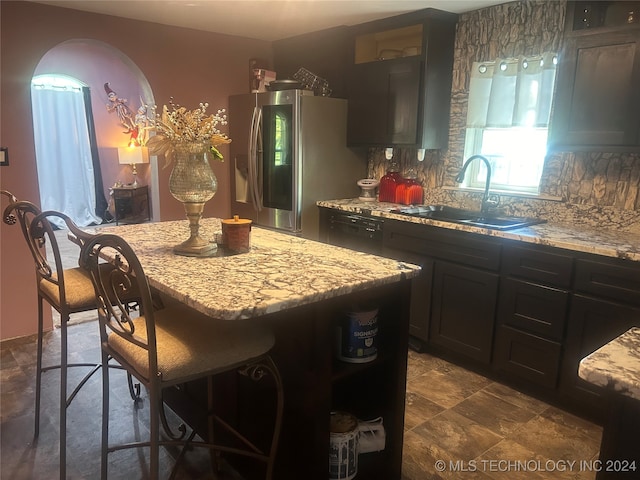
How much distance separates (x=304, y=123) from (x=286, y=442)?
2.48 metres

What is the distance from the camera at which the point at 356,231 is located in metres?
3.60

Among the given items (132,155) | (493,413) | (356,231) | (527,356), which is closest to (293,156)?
(356,231)

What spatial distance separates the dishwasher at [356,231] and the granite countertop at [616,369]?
7.76 ft

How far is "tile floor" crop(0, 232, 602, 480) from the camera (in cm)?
206

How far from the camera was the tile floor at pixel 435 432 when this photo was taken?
206cm

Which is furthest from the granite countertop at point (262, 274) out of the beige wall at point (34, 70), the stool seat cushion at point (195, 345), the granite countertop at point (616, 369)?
the beige wall at point (34, 70)

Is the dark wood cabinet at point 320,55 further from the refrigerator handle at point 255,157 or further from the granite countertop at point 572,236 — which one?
the granite countertop at point 572,236

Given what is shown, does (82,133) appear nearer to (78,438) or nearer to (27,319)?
(27,319)

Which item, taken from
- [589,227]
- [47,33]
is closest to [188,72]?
[47,33]

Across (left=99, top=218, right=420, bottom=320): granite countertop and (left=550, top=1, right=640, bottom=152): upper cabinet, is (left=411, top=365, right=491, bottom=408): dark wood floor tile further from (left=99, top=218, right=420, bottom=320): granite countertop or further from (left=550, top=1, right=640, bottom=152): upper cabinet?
(left=550, top=1, right=640, bottom=152): upper cabinet

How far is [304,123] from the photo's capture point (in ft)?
12.0

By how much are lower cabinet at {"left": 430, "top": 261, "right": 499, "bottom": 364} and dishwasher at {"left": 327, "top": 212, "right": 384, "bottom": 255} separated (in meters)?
0.54

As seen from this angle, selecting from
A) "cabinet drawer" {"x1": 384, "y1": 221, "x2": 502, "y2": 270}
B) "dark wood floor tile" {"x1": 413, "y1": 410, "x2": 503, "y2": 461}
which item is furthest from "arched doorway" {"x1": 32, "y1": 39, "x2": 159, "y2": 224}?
"dark wood floor tile" {"x1": 413, "y1": 410, "x2": 503, "y2": 461}

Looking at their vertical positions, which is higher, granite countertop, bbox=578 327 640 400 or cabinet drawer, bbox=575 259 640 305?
granite countertop, bbox=578 327 640 400
